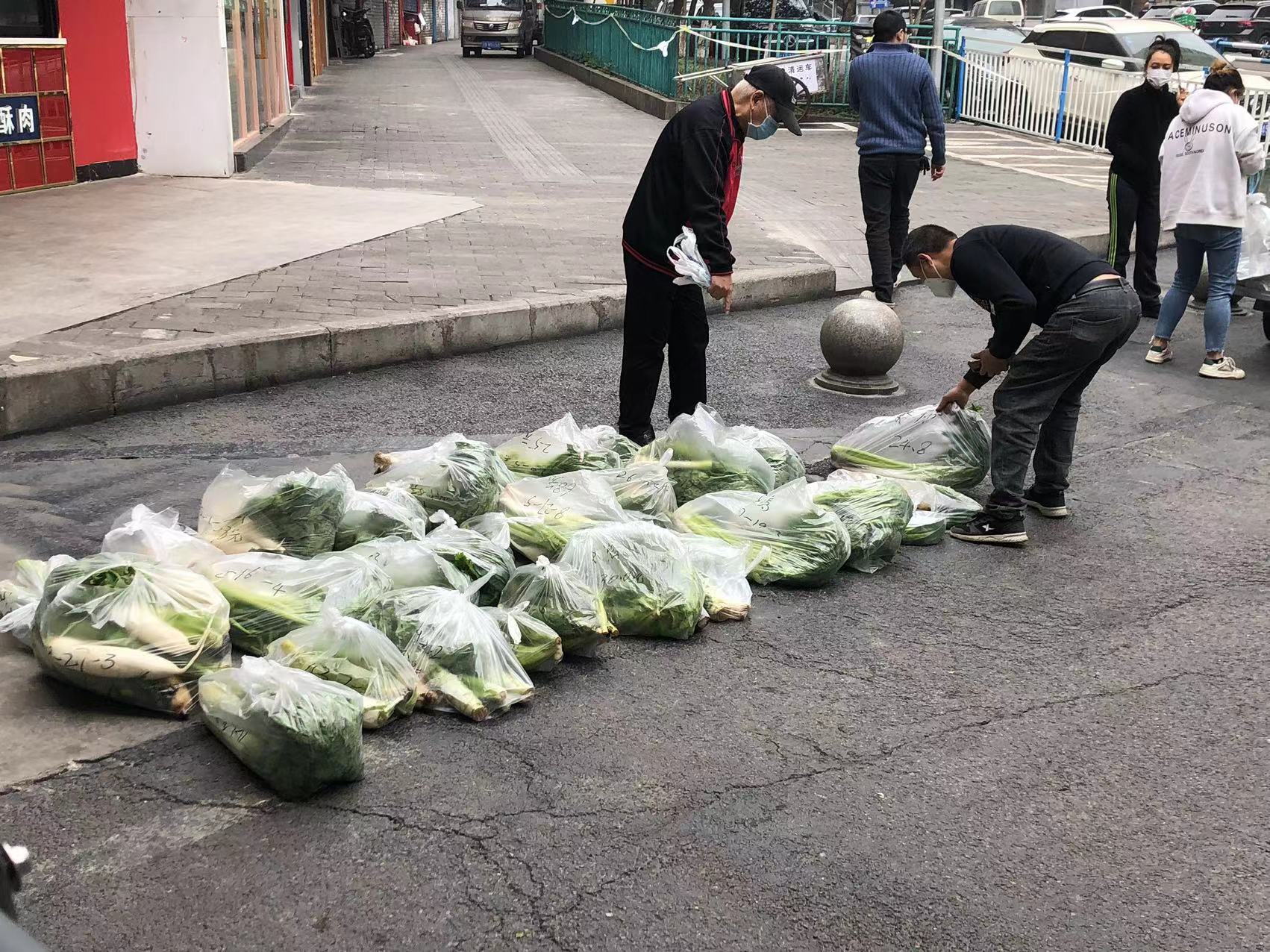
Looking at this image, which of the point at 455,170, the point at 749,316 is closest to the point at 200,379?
the point at 749,316

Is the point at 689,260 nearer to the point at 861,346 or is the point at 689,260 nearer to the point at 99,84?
the point at 861,346

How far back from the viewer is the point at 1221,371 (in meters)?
7.40

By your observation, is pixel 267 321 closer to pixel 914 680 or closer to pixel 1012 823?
pixel 914 680

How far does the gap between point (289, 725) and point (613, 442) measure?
243cm

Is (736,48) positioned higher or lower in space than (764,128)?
higher

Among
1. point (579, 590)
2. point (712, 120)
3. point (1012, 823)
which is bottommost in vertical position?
point (1012, 823)

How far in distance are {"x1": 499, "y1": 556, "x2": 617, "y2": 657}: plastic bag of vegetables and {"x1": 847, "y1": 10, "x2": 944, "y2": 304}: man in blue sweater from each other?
535 cm

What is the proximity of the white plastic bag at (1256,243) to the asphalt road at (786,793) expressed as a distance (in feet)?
10.9

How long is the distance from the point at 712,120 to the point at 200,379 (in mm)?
2955

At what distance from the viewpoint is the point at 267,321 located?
272 inches

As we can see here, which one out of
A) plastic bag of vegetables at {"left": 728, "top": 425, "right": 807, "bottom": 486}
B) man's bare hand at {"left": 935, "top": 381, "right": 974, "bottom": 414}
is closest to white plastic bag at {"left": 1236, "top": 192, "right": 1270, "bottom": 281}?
man's bare hand at {"left": 935, "top": 381, "right": 974, "bottom": 414}

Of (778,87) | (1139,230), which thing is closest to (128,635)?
(778,87)

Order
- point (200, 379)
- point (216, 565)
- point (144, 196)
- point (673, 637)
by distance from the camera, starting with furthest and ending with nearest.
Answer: point (144, 196) < point (200, 379) < point (673, 637) < point (216, 565)

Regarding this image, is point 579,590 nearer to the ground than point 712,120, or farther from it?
nearer to the ground
